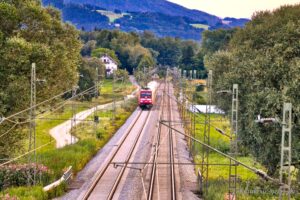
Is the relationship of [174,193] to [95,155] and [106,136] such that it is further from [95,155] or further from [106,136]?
[106,136]

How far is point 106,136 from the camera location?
53.2m

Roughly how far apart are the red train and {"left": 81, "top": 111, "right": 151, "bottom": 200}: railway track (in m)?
20.5

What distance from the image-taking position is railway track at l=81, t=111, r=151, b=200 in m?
28.7

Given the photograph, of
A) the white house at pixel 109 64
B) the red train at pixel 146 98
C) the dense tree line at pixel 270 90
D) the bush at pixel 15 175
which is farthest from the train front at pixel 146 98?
the white house at pixel 109 64

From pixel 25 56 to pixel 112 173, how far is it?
9.97 m

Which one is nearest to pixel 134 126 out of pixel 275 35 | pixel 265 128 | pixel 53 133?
pixel 53 133

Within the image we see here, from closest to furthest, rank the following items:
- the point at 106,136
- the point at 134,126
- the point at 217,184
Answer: the point at 217,184 < the point at 106,136 < the point at 134,126

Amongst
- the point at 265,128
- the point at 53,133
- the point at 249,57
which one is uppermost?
the point at 249,57

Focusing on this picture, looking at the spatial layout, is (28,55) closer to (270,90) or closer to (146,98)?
(270,90)

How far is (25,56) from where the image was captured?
109 feet

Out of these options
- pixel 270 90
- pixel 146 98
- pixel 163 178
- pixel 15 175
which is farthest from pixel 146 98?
pixel 15 175

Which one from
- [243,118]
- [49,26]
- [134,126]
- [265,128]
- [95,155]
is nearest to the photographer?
[265,128]

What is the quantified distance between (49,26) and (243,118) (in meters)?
16.0

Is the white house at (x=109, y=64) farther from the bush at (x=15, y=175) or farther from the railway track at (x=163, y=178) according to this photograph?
the bush at (x=15, y=175)
